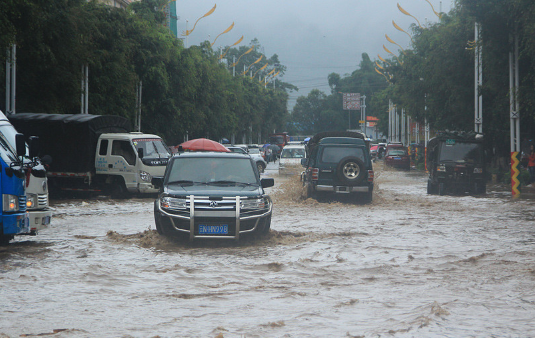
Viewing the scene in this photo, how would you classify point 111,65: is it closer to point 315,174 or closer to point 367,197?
point 315,174

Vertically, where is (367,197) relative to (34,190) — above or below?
below

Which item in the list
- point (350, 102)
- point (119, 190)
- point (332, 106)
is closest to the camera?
point (119, 190)

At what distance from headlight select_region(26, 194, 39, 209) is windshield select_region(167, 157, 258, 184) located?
7.29ft

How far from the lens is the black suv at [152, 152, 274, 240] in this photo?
11.1m

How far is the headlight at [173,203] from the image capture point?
1114 centimetres

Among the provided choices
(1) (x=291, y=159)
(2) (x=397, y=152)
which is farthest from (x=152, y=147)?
(2) (x=397, y=152)

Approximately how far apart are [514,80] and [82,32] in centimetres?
1604

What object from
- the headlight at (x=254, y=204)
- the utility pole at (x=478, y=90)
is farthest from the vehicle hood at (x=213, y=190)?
the utility pole at (x=478, y=90)

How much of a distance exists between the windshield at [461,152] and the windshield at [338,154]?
591 cm

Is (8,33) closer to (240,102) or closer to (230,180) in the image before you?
(230,180)

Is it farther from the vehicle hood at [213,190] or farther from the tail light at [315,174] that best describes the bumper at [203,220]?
the tail light at [315,174]

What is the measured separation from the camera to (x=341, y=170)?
20094 millimetres

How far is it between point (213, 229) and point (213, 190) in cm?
72

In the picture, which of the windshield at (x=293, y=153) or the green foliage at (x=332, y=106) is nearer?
the windshield at (x=293, y=153)
